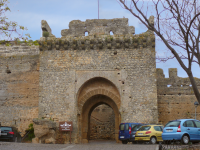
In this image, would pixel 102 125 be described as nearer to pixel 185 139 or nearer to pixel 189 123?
pixel 189 123

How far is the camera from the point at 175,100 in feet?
62.7

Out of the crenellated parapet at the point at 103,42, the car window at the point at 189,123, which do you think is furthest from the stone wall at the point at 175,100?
the car window at the point at 189,123

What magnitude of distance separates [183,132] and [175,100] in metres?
7.56

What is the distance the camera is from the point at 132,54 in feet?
57.8

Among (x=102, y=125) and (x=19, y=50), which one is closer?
(x=19, y=50)

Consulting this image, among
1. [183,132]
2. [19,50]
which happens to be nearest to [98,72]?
[19,50]

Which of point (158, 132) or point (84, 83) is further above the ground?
point (84, 83)

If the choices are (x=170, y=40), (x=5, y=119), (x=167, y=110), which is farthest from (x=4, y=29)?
(x=167, y=110)

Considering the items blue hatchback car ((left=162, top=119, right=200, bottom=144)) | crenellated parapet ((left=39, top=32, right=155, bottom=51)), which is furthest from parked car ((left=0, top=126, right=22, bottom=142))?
blue hatchback car ((left=162, top=119, right=200, bottom=144))

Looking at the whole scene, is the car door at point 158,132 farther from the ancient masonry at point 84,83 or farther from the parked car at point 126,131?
the ancient masonry at point 84,83

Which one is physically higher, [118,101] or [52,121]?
[118,101]

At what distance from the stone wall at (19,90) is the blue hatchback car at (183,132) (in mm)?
9593

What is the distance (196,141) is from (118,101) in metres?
6.24

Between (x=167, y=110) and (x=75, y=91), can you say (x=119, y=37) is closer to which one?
(x=75, y=91)
